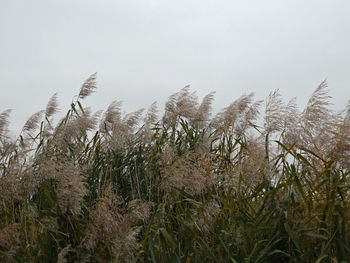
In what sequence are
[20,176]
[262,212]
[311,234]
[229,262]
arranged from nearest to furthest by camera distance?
[311,234]
[229,262]
[262,212]
[20,176]

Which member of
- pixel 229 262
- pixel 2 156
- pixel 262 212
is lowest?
pixel 229 262

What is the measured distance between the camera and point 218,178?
12.9 ft

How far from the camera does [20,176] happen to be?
374 centimetres

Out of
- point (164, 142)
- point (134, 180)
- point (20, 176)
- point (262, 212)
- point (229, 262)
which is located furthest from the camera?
point (164, 142)

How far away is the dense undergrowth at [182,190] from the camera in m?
2.99

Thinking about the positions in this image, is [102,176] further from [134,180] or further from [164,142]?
[164,142]

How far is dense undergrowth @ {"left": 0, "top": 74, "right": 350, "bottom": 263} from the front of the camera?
299 centimetres

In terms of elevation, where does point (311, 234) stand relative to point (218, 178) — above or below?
below

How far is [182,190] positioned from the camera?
140 inches

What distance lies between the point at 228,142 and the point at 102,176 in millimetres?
1290

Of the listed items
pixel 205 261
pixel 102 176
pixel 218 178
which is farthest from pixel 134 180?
pixel 205 261

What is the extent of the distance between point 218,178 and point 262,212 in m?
0.74

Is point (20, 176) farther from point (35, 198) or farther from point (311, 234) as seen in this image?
point (311, 234)

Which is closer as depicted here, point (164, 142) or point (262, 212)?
point (262, 212)
